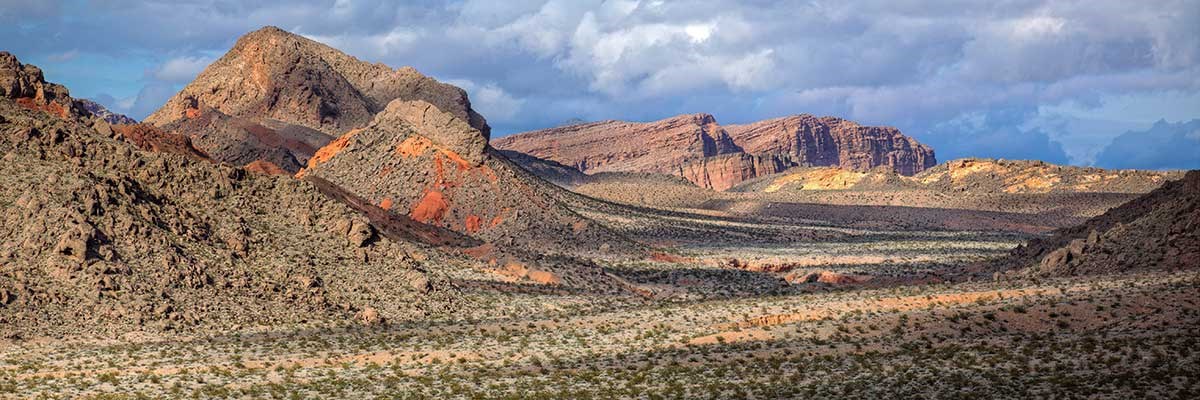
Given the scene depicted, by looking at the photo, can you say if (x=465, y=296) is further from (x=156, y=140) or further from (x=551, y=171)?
(x=551, y=171)

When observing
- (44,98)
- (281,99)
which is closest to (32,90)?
(44,98)

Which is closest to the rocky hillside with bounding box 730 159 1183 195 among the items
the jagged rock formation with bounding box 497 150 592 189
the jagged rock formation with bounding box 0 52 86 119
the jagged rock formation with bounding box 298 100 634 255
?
the jagged rock formation with bounding box 497 150 592 189

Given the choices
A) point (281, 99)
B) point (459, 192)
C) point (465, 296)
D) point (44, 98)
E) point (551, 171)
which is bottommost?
point (465, 296)

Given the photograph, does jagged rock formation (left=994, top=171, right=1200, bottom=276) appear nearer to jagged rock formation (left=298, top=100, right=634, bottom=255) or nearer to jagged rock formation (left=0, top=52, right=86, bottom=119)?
jagged rock formation (left=298, top=100, right=634, bottom=255)

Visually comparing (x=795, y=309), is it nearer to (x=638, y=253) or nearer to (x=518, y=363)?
(x=518, y=363)

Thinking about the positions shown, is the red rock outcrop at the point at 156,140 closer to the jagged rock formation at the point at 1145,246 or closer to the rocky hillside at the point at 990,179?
the jagged rock formation at the point at 1145,246

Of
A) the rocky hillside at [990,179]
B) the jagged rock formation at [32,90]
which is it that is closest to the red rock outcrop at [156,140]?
the jagged rock formation at [32,90]
